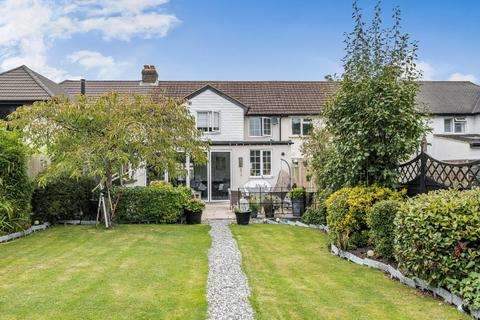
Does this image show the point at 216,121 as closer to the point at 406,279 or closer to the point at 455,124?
the point at 455,124

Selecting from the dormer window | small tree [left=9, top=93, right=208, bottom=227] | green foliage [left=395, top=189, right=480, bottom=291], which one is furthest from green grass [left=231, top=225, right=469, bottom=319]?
the dormer window

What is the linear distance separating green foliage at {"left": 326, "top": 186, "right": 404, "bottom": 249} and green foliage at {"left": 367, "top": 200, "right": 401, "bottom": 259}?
3.23 ft

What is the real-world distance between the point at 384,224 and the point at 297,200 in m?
8.28

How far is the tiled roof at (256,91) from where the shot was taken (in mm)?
29500

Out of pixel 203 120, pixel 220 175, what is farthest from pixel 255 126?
pixel 220 175

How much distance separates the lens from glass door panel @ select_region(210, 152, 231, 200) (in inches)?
957

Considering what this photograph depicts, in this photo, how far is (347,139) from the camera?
1048 cm

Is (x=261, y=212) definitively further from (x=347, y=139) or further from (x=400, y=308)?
(x=400, y=308)

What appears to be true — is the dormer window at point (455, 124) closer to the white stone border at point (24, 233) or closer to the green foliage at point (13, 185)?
the white stone border at point (24, 233)

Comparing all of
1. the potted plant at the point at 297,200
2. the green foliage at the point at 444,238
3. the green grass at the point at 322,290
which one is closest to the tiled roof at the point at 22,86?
the potted plant at the point at 297,200

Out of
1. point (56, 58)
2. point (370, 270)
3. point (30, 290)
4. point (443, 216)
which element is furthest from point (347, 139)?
point (56, 58)

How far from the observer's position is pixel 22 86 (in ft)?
73.3

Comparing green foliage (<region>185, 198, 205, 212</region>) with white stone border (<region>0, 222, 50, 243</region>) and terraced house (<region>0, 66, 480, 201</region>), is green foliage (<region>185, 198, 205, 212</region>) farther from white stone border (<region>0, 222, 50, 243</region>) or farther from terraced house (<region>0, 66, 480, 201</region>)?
white stone border (<region>0, 222, 50, 243</region>)

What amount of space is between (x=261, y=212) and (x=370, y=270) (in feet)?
30.9
